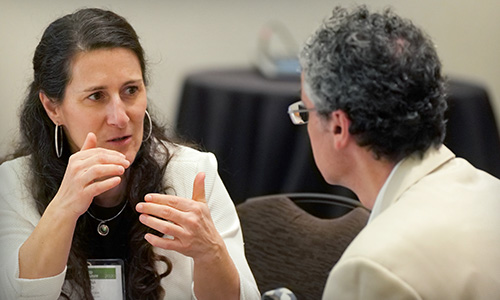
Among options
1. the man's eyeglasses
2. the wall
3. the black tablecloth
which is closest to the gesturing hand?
the man's eyeglasses

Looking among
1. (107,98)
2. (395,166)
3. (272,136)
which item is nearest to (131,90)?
(107,98)

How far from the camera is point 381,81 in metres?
1.39

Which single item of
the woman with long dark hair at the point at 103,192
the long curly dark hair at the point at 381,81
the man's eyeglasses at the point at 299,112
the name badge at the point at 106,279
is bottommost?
the name badge at the point at 106,279

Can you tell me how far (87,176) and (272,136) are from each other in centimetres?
213

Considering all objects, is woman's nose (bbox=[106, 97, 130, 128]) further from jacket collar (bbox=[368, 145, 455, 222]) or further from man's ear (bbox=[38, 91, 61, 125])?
jacket collar (bbox=[368, 145, 455, 222])

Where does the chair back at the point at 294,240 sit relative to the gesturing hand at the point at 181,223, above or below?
below

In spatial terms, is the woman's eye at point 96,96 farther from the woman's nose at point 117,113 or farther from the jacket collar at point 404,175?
the jacket collar at point 404,175

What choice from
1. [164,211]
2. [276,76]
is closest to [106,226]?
[164,211]

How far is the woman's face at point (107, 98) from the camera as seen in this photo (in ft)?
5.84

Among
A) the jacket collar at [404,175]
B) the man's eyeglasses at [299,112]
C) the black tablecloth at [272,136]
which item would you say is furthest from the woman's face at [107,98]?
the black tablecloth at [272,136]

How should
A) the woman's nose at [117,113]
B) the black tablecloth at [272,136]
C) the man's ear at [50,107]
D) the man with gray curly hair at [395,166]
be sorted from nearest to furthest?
the man with gray curly hair at [395,166]
the woman's nose at [117,113]
the man's ear at [50,107]
the black tablecloth at [272,136]

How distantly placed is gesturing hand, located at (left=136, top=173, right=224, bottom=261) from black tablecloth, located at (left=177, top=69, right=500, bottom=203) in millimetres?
1940

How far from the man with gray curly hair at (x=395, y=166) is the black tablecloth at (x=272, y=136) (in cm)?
207

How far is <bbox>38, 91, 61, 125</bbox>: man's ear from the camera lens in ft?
6.18
